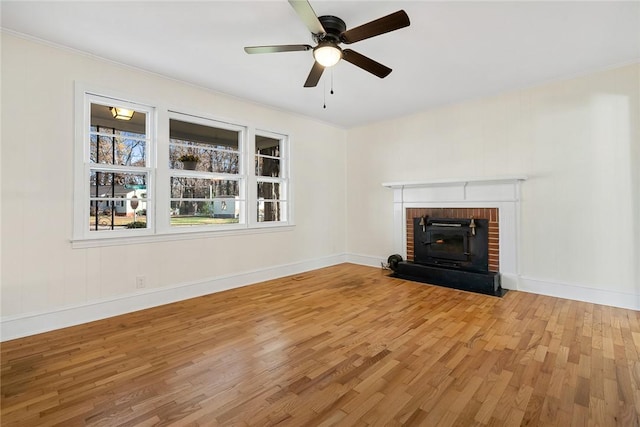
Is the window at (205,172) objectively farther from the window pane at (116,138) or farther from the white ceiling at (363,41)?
the white ceiling at (363,41)

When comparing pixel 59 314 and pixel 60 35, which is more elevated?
pixel 60 35

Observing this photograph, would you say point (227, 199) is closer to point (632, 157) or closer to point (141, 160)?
point (141, 160)

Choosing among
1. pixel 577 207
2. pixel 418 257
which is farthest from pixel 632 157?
pixel 418 257

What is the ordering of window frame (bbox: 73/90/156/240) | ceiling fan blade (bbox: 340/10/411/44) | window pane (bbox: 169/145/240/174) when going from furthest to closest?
window pane (bbox: 169/145/240/174)
window frame (bbox: 73/90/156/240)
ceiling fan blade (bbox: 340/10/411/44)

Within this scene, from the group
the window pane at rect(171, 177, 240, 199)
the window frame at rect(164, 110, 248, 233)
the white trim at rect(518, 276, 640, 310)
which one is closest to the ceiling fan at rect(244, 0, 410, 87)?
the window frame at rect(164, 110, 248, 233)

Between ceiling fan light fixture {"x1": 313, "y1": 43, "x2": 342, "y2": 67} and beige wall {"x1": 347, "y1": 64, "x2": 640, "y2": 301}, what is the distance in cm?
282

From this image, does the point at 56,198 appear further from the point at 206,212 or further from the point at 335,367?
the point at 335,367

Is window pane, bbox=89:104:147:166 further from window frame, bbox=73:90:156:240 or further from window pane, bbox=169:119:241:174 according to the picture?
window pane, bbox=169:119:241:174

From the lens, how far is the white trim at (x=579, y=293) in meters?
3.20

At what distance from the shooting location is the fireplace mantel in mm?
3895

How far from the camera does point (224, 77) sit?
350cm

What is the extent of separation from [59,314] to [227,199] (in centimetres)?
215

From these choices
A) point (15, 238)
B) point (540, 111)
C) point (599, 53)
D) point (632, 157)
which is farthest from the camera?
point (540, 111)

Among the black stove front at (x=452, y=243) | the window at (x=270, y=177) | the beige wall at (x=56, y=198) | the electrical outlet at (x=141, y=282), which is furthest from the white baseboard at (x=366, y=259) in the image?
the electrical outlet at (x=141, y=282)
